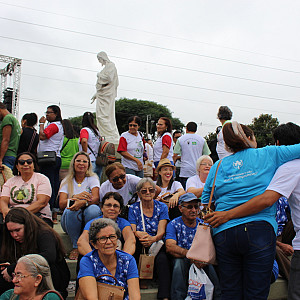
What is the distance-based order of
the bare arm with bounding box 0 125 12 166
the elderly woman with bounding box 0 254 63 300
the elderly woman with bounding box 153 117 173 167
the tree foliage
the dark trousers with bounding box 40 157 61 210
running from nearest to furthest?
the elderly woman with bounding box 0 254 63 300, the bare arm with bounding box 0 125 12 166, the dark trousers with bounding box 40 157 61 210, the elderly woman with bounding box 153 117 173 167, the tree foliage

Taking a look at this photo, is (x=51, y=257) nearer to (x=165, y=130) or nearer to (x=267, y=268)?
(x=267, y=268)

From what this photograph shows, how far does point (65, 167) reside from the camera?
6.85 meters

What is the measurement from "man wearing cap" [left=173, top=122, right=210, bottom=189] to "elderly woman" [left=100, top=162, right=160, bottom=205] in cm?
193

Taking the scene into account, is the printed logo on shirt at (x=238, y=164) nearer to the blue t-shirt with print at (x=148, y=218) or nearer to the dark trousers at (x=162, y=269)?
the dark trousers at (x=162, y=269)

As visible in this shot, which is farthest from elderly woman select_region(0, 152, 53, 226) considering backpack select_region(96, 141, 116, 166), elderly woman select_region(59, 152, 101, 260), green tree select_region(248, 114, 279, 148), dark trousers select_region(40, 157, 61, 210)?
green tree select_region(248, 114, 279, 148)

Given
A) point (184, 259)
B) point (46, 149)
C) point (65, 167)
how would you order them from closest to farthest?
point (184, 259) → point (46, 149) → point (65, 167)

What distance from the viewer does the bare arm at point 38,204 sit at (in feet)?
14.4

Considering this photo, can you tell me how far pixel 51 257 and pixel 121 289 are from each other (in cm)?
75

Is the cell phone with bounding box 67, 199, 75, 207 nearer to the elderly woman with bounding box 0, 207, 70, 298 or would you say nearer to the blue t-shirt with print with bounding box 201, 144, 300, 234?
the elderly woman with bounding box 0, 207, 70, 298

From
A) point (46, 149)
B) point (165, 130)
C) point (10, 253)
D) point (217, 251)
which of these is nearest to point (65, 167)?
point (46, 149)

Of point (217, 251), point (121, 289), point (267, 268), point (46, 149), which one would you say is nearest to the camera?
point (267, 268)

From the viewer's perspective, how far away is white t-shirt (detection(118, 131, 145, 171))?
6.79m

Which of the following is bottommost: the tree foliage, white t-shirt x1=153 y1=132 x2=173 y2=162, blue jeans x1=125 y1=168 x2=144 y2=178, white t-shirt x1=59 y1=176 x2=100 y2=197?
white t-shirt x1=59 y1=176 x2=100 y2=197

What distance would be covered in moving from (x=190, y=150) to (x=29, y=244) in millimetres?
3976
